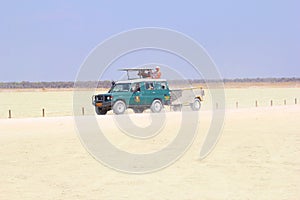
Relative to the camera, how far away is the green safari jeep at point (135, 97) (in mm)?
28406

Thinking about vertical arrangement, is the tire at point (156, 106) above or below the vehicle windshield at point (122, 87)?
below

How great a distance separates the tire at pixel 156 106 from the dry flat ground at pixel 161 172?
10204mm

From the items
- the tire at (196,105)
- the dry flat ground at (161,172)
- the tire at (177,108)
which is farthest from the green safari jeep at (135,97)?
the dry flat ground at (161,172)

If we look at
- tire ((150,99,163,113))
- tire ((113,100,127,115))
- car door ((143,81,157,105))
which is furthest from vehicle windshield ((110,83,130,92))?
tire ((150,99,163,113))

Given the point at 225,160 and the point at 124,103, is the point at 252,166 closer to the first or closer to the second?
the point at 225,160

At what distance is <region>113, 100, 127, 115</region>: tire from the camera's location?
2819cm

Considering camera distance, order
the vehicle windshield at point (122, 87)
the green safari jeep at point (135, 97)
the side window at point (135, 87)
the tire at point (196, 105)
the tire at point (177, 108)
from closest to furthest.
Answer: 1. the green safari jeep at point (135, 97)
2. the vehicle windshield at point (122, 87)
3. the side window at point (135, 87)
4. the tire at point (177, 108)
5. the tire at point (196, 105)

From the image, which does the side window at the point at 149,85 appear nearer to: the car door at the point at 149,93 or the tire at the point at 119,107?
the car door at the point at 149,93

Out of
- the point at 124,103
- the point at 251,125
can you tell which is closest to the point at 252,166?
the point at 251,125

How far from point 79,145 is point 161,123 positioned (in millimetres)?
7088

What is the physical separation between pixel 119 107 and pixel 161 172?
15.7m

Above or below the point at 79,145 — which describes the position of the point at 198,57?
above

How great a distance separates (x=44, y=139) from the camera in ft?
59.8

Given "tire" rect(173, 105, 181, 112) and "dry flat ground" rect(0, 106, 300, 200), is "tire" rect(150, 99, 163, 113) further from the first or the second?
"dry flat ground" rect(0, 106, 300, 200)
